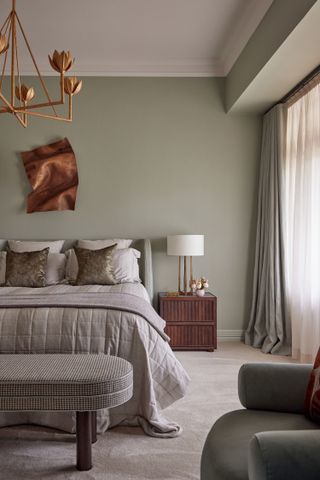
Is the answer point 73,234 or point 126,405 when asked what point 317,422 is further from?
point 73,234

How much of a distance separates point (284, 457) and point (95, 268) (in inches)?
135

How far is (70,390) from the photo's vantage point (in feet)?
7.29

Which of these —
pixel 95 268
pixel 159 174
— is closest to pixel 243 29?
pixel 159 174

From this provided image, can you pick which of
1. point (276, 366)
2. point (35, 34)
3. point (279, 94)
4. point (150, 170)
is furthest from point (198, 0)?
point (276, 366)

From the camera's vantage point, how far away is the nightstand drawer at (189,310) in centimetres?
477

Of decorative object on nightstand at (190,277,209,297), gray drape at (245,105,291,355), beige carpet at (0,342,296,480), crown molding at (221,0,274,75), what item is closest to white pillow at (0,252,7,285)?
decorative object on nightstand at (190,277,209,297)

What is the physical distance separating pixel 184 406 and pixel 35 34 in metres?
3.54

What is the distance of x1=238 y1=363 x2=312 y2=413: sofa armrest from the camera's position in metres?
1.86

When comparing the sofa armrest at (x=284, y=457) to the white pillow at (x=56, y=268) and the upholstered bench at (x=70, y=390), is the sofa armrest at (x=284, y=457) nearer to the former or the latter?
the upholstered bench at (x=70, y=390)

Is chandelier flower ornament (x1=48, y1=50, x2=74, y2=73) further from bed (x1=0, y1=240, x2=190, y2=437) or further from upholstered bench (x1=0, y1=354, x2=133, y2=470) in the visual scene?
upholstered bench (x1=0, y1=354, x2=133, y2=470)

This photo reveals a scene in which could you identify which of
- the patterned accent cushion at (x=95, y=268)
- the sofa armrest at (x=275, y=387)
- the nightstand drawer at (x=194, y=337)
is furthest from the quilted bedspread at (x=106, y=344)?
the nightstand drawer at (x=194, y=337)

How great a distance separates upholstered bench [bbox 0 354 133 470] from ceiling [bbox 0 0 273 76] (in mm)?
2919

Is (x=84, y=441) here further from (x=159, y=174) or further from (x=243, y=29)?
(x=243, y=29)

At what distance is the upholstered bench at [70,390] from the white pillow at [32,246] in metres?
2.63
